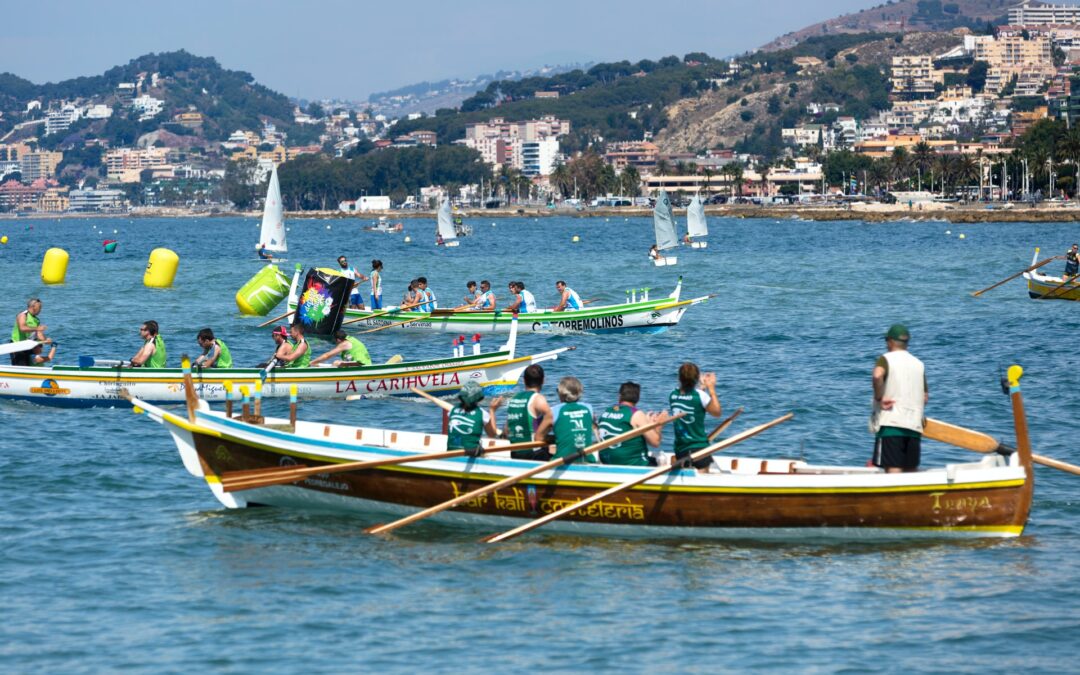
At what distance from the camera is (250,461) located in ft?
63.4

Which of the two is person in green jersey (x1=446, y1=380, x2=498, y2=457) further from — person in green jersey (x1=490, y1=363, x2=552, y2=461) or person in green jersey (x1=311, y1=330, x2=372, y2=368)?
person in green jersey (x1=311, y1=330, x2=372, y2=368)

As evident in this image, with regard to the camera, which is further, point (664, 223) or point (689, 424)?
point (664, 223)

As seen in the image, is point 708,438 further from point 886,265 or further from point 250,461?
point 886,265

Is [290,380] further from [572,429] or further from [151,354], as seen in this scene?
[572,429]

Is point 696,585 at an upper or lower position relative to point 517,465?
lower

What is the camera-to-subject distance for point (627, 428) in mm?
18000

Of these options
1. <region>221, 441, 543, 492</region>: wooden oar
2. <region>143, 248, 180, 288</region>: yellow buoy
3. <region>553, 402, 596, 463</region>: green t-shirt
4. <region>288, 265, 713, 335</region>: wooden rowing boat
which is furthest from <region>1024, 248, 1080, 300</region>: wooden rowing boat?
<region>143, 248, 180, 288</region>: yellow buoy

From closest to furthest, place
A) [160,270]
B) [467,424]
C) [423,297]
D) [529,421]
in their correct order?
[467,424] → [529,421] → [423,297] → [160,270]

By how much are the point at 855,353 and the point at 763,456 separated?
638 inches

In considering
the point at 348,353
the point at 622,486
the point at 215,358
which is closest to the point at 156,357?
the point at 215,358

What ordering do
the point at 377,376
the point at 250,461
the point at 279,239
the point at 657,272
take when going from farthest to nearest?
the point at 657,272 → the point at 279,239 → the point at 377,376 → the point at 250,461

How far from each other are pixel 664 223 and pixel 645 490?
68.4 meters

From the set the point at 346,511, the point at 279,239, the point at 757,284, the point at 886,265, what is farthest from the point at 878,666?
the point at 886,265

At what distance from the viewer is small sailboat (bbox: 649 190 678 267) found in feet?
276
